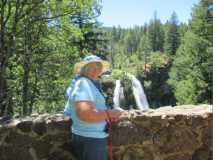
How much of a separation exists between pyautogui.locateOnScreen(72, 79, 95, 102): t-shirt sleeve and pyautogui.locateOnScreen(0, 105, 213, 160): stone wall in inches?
48.4

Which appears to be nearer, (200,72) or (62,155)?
(62,155)

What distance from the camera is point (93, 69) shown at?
4086 millimetres

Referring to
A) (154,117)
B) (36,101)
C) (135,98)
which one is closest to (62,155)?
(154,117)

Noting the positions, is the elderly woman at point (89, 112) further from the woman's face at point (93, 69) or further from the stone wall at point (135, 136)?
the stone wall at point (135, 136)

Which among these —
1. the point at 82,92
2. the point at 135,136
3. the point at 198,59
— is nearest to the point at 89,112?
the point at 82,92

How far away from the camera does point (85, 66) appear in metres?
4.08

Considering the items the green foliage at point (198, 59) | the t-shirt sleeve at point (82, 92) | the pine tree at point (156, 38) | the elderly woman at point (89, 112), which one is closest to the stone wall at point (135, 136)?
the elderly woman at point (89, 112)

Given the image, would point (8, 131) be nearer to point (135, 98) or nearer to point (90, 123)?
point (90, 123)

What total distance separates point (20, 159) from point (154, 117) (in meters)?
1.52

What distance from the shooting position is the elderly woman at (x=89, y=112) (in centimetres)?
381

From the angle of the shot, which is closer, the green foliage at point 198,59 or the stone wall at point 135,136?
the stone wall at point 135,136

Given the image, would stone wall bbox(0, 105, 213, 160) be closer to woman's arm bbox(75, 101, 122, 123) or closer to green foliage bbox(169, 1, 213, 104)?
woman's arm bbox(75, 101, 122, 123)

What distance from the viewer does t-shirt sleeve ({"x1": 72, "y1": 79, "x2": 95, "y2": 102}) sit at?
12.5ft

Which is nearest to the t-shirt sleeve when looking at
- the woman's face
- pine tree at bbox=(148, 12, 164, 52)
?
the woman's face
